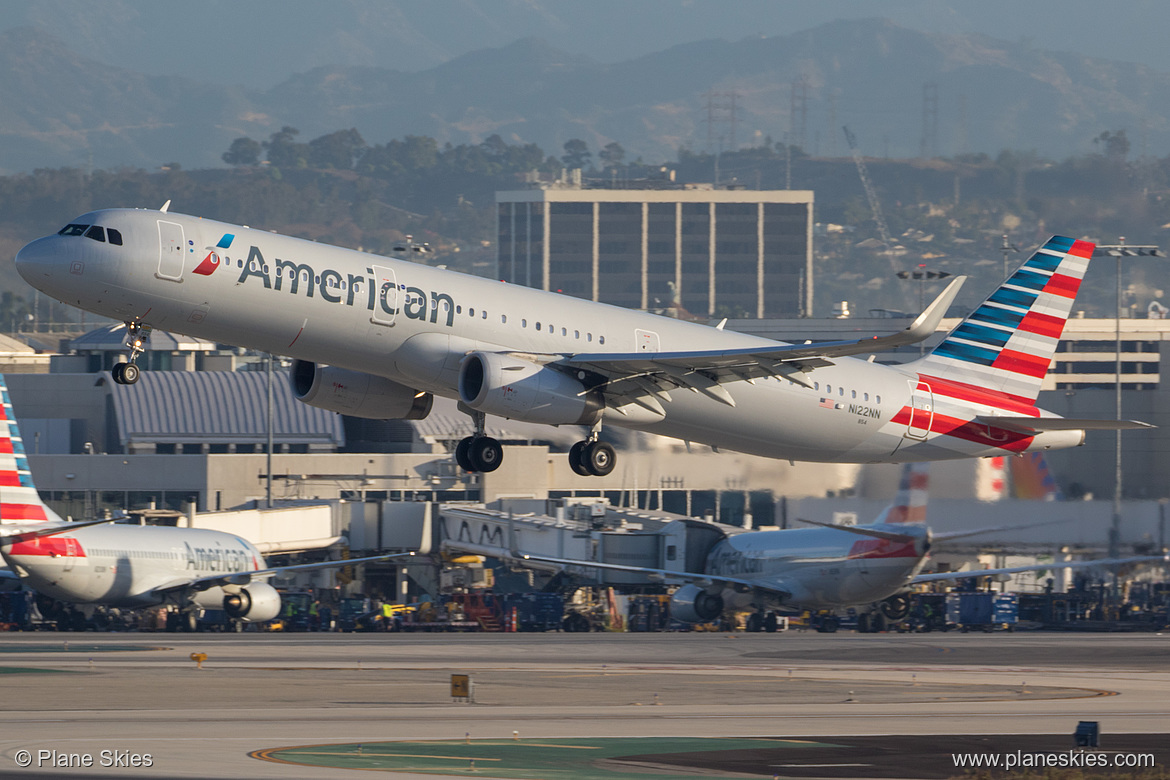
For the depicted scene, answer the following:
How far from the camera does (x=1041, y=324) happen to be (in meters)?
49.0

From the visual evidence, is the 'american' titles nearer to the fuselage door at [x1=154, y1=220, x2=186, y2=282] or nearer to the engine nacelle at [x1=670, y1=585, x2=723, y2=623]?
the fuselage door at [x1=154, y1=220, x2=186, y2=282]

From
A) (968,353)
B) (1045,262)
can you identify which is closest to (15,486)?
(968,353)

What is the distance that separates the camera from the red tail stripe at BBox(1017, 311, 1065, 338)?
48719 mm

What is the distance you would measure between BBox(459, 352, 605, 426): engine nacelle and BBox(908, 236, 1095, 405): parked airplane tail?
12.5 m

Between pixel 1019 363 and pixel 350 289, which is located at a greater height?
pixel 350 289

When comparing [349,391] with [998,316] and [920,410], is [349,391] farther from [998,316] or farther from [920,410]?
[998,316]

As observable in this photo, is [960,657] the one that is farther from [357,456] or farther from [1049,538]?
[357,456]

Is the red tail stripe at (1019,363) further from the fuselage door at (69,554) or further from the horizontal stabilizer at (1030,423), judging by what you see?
the fuselage door at (69,554)

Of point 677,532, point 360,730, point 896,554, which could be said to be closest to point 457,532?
point 677,532

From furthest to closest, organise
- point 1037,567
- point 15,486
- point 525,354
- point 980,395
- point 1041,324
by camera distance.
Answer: point 1037,567
point 15,486
point 1041,324
point 980,395
point 525,354

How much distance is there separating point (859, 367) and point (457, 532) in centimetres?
3592

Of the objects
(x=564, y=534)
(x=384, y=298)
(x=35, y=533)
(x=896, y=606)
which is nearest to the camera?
(x=384, y=298)

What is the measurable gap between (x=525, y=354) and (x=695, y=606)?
2730 centimetres

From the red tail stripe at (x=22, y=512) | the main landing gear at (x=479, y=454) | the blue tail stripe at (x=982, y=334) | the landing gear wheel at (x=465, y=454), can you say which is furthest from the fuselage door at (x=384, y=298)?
the red tail stripe at (x=22, y=512)
